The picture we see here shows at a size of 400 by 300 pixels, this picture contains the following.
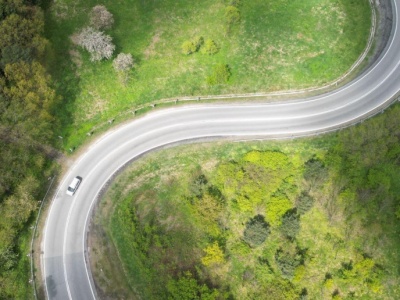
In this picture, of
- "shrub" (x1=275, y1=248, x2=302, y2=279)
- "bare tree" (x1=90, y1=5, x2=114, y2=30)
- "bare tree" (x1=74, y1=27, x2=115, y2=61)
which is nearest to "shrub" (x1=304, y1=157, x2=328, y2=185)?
"shrub" (x1=275, y1=248, x2=302, y2=279)

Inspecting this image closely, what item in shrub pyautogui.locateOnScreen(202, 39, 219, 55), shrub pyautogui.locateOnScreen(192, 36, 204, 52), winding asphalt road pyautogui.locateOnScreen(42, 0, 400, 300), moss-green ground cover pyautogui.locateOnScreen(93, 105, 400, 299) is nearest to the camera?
moss-green ground cover pyautogui.locateOnScreen(93, 105, 400, 299)

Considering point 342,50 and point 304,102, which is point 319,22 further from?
point 304,102

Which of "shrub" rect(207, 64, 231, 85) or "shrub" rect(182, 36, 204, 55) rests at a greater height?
"shrub" rect(182, 36, 204, 55)

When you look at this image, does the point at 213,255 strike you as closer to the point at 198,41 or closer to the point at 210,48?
the point at 210,48

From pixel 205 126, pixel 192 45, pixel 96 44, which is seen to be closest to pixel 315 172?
pixel 205 126

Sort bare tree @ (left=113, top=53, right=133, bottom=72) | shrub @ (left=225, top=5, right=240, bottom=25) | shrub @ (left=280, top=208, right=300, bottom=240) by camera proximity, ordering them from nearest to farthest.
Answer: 1. shrub @ (left=280, top=208, right=300, bottom=240)
2. bare tree @ (left=113, top=53, right=133, bottom=72)
3. shrub @ (left=225, top=5, right=240, bottom=25)

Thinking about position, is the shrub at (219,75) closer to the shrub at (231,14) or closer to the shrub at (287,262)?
the shrub at (231,14)

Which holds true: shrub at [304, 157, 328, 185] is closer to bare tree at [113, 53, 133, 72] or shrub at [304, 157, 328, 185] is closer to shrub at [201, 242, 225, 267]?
shrub at [201, 242, 225, 267]

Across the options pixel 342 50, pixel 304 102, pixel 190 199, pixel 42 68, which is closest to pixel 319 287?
pixel 190 199
